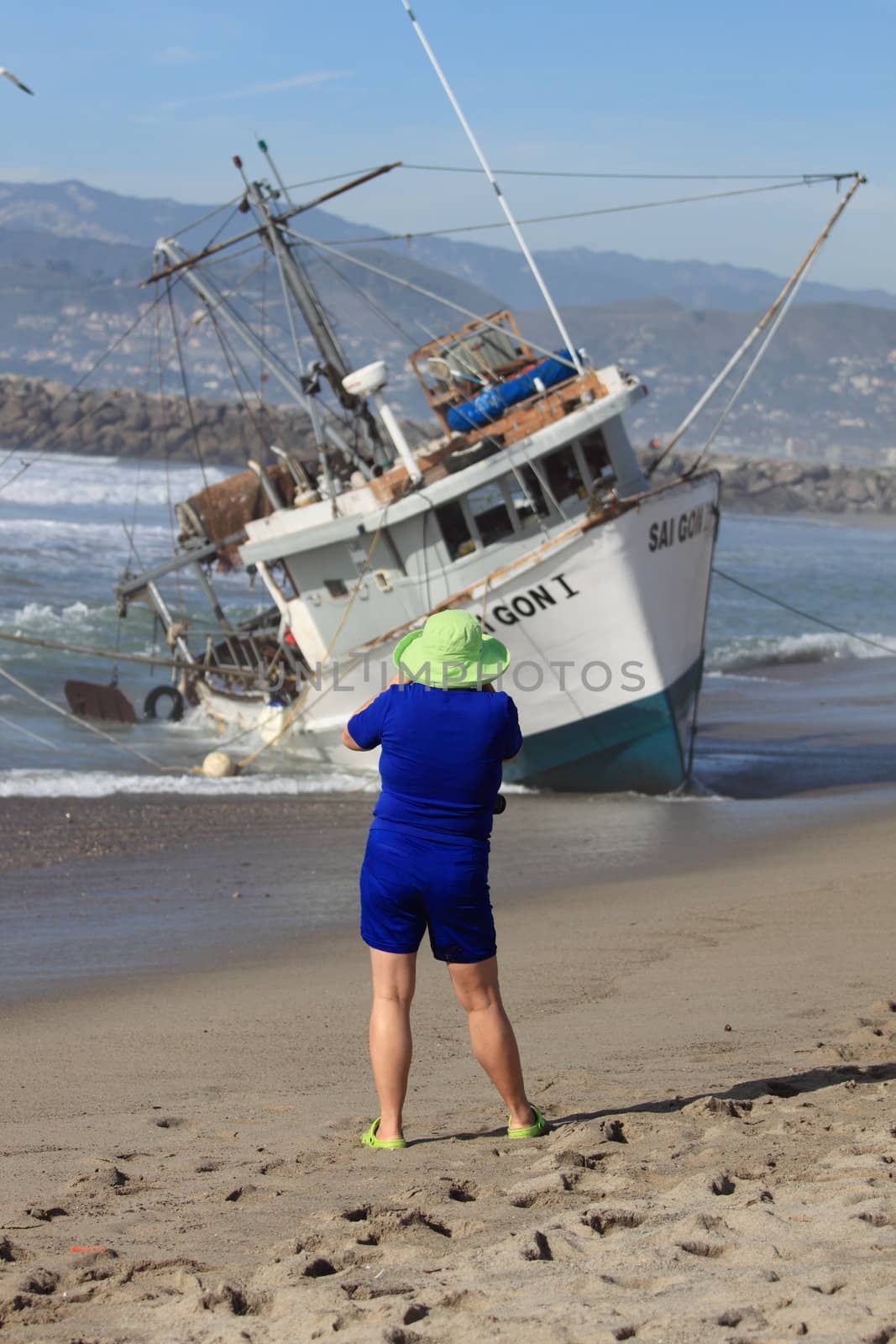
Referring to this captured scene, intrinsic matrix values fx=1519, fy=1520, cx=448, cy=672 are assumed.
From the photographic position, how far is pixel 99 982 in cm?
750

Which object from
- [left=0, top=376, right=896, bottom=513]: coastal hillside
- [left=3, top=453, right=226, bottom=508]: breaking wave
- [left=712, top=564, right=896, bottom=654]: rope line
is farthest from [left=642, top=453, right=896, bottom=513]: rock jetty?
[left=712, top=564, right=896, bottom=654]: rope line

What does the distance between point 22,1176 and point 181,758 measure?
12313 mm

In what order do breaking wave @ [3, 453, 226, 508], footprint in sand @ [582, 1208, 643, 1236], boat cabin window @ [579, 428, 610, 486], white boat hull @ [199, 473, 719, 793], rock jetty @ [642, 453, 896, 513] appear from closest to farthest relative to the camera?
1. footprint in sand @ [582, 1208, 643, 1236]
2. white boat hull @ [199, 473, 719, 793]
3. boat cabin window @ [579, 428, 610, 486]
4. breaking wave @ [3, 453, 226, 508]
5. rock jetty @ [642, 453, 896, 513]

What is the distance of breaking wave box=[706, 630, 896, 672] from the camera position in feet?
83.5

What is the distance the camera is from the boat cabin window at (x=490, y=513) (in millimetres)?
14438

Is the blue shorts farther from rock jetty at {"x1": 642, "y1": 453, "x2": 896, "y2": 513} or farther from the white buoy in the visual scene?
rock jetty at {"x1": 642, "y1": 453, "x2": 896, "y2": 513}

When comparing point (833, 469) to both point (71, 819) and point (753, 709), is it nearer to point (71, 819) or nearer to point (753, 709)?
point (753, 709)

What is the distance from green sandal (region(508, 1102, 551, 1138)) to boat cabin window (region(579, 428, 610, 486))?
407 inches

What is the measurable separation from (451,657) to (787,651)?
22.5m

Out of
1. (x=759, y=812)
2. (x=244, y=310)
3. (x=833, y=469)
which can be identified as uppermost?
(x=244, y=310)

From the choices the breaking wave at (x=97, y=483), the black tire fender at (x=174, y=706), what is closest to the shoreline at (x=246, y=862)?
the black tire fender at (x=174, y=706)

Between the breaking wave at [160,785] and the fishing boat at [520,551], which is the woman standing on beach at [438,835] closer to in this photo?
the fishing boat at [520,551]

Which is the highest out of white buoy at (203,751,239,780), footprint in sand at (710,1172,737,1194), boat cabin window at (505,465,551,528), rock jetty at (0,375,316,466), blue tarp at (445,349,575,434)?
rock jetty at (0,375,316,466)

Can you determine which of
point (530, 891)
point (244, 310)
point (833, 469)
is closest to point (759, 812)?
point (530, 891)
